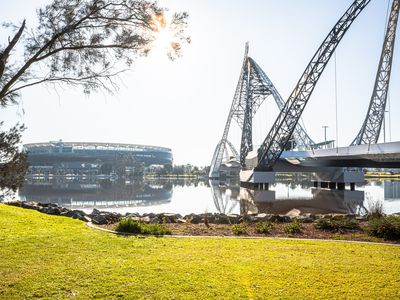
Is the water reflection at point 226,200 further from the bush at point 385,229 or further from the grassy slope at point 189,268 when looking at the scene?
the grassy slope at point 189,268

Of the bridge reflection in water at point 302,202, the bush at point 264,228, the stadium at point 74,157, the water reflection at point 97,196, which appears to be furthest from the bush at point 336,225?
the stadium at point 74,157

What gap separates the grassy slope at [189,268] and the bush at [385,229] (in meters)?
1.88

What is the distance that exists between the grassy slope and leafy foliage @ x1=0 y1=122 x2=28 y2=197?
1.68m

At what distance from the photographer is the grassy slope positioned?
6.16 m

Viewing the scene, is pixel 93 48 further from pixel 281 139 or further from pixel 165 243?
pixel 281 139

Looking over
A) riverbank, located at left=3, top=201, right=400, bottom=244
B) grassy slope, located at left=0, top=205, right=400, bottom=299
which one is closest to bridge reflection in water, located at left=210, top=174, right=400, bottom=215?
riverbank, located at left=3, top=201, right=400, bottom=244

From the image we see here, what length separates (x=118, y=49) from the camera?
29.6ft

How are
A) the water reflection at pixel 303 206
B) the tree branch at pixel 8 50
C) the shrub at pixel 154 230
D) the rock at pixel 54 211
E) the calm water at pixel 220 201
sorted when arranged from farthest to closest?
the calm water at pixel 220 201
the water reflection at pixel 303 206
the rock at pixel 54 211
the shrub at pixel 154 230
the tree branch at pixel 8 50

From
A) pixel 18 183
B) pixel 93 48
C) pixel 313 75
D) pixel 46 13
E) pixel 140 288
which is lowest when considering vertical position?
pixel 140 288

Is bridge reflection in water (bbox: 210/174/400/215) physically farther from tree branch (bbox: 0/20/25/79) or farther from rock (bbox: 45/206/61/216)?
tree branch (bbox: 0/20/25/79)

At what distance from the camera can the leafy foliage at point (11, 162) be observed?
333 inches

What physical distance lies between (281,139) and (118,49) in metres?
48.5

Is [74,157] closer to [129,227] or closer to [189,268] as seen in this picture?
[129,227]

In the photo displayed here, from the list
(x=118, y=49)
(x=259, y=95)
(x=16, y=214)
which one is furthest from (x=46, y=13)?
(x=259, y=95)
